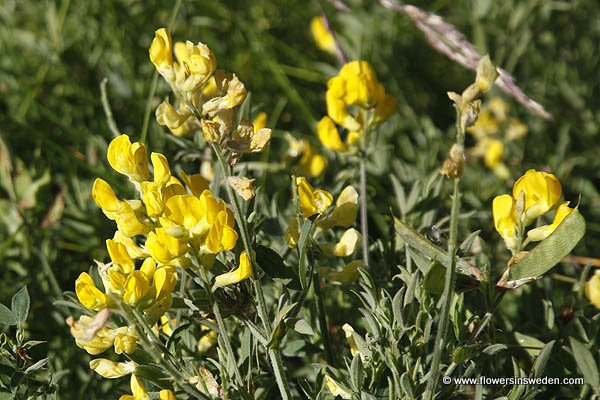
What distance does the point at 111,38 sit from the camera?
2922mm

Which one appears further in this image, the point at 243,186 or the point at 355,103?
the point at 355,103

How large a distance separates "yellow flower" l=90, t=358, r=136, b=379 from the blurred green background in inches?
33.9

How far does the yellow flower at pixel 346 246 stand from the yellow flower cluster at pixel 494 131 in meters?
1.41

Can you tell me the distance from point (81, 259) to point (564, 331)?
1485 mm

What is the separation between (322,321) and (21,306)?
596 millimetres

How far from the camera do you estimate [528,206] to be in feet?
4.80

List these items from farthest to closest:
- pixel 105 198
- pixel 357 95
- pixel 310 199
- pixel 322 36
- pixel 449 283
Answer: pixel 322 36 < pixel 357 95 < pixel 310 199 < pixel 105 198 < pixel 449 283

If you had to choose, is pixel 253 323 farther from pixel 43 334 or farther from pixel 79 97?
pixel 79 97

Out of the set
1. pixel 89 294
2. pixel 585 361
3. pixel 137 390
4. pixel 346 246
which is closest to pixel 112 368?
pixel 137 390

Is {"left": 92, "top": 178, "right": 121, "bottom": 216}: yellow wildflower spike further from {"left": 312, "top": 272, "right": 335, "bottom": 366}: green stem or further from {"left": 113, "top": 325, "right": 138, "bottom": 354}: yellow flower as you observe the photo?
{"left": 312, "top": 272, "right": 335, "bottom": 366}: green stem

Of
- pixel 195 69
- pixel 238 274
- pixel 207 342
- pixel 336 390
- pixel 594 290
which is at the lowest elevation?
pixel 207 342

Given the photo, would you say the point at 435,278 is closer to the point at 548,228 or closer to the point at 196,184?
the point at 548,228

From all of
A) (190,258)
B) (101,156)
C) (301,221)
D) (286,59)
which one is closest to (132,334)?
(190,258)

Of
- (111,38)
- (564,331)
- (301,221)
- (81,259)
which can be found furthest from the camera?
(111,38)
